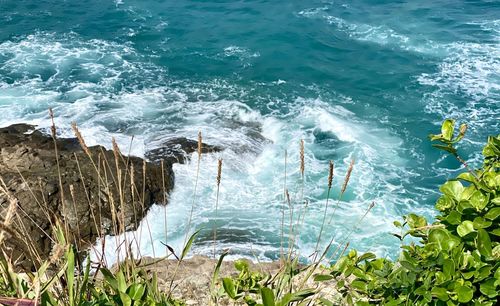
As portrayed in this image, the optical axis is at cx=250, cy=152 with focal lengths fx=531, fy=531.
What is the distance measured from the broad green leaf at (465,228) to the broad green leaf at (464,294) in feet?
0.85

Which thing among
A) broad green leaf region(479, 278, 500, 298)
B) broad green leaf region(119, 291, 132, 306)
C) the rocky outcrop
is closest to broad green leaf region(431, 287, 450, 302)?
broad green leaf region(479, 278, 500, 298)

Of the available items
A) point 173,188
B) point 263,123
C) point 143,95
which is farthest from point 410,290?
point 143,95

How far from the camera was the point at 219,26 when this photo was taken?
64.4 ft

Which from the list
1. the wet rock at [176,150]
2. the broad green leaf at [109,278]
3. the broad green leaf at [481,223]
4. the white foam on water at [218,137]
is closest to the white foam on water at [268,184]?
the white foam on water at [218,137]

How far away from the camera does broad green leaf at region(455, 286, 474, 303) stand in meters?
2.29

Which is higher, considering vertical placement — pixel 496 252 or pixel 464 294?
pixel 496 252

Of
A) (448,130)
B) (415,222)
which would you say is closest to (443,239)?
(415,222)

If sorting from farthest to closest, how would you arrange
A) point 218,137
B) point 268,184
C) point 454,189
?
point 218,137
point 268,184
point 454,189

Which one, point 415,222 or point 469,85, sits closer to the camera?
point 415,222

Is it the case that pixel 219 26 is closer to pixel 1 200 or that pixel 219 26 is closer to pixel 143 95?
pixel 143 95

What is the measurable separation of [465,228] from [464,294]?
0.31 m

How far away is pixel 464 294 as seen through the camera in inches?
90.7

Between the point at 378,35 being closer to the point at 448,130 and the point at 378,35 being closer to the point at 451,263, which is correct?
the point at 448,130

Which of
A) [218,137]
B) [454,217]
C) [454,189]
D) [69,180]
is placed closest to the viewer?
[454,217]
